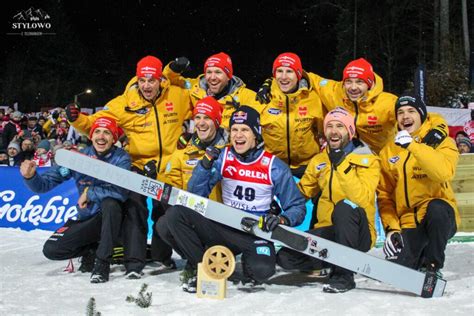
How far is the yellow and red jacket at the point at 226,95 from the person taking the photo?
20.7ft

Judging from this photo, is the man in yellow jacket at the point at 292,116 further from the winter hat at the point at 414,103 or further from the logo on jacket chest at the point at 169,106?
the winter hat at the point at 414,103

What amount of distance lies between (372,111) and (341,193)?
1.05m

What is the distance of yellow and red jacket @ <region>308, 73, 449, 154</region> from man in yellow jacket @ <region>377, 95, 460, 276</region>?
1.48 ft

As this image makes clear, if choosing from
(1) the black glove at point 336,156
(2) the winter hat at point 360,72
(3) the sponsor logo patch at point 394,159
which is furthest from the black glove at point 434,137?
(2) the winter hat at point 360,72

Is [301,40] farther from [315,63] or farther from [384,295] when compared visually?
[384,295]

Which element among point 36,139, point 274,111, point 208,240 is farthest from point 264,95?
point 36,139

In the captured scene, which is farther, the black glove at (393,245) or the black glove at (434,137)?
the black glove at (393,245)

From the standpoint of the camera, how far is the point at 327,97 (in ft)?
20.6

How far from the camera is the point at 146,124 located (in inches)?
255

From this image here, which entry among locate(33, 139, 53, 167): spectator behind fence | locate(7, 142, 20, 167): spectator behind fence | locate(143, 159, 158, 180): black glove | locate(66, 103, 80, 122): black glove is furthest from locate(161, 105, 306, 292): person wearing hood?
locate(7, 142, 20, 167): spectator behind fence

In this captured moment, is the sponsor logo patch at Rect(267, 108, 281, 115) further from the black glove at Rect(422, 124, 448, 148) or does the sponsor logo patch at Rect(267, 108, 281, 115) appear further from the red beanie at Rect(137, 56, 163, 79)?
the black glove at Rect(422, 124, 448, 148)

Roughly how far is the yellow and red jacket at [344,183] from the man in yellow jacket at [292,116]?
67cm

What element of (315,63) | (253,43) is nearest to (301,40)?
(315,63)

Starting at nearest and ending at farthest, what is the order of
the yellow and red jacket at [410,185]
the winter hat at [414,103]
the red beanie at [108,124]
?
the yellow and red jacket at [410,185], the winter hat at [414,103], the red beanie at [108,124]
